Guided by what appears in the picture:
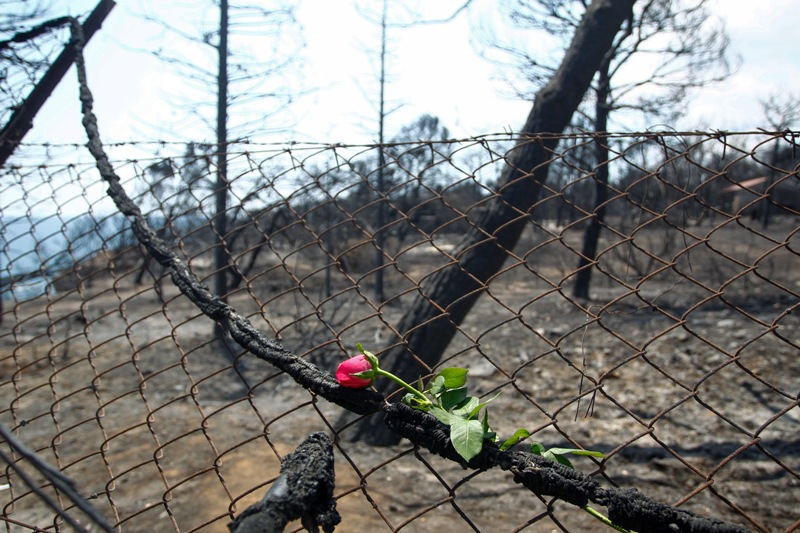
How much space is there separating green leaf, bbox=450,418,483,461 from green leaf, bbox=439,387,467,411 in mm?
81

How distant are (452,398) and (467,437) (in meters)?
0.13

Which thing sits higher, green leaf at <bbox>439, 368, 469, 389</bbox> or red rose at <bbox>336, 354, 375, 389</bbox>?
red rose at <bbox>336, 354, 375, 389</bbox>

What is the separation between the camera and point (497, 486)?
3.14 meters

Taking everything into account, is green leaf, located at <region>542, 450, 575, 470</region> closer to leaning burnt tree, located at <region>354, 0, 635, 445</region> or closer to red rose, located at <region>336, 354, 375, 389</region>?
red rose, located at <region>336, 354, 375, 389</region>

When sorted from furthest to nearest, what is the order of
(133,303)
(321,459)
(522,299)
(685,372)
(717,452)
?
1. (133,303)
2. (522,299)
3. (685,372)
4. (717,452)
5. (321,459)

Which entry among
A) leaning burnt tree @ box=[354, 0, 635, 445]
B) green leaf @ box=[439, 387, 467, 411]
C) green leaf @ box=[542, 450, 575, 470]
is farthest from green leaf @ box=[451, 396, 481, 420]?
leaning burnt tree @ box=[354, 0, 635, 445]

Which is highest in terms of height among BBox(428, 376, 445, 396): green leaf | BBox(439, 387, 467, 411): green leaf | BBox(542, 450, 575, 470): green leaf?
BBox(428, 376, 445, 396): green leaf

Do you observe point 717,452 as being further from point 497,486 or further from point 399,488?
point 399,488

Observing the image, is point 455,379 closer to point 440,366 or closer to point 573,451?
point 573,451

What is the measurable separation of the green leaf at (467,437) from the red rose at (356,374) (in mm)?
180

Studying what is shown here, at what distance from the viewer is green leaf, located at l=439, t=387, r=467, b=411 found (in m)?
1.04

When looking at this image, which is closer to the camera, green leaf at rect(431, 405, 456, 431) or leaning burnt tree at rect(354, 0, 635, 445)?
green leaf at rect(431, 405, 456, 431)

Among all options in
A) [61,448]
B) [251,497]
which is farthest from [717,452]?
[61,448]

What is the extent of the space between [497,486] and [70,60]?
2.96 m
